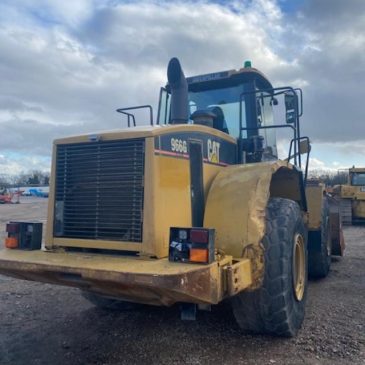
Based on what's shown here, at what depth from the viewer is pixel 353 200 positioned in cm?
1720

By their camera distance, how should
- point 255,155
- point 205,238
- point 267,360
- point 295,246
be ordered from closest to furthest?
point 205,238
point 267,360
point 295,246
point 255,155

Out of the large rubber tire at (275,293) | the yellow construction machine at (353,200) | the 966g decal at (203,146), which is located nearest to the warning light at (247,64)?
the 966g decal at (203,146)

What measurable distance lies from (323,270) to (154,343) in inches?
136

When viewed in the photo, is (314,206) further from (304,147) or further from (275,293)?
(275,293)

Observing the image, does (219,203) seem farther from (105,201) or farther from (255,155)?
(255,155)

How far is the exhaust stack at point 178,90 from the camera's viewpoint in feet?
15.6

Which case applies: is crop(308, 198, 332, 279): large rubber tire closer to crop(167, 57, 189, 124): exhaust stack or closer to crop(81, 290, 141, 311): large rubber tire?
crop(81, 290, 141, 311): large rubber tire

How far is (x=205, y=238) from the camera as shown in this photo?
11.0 feet

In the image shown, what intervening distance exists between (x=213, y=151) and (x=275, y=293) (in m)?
1.58

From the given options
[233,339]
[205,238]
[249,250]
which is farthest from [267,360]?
[205,238]

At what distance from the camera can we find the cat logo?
179 inches

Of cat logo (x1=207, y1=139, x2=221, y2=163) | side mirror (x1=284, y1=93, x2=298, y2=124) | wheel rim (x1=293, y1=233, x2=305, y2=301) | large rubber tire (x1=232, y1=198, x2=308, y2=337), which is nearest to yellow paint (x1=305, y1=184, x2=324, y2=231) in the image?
side mirror (x1=284, y1=93, x2=298, y2=124)

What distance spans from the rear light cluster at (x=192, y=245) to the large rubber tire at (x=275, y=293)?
805mm

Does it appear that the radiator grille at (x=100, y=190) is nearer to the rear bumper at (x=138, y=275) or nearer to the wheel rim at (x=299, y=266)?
the rear bumper at (x=138, y=275)
